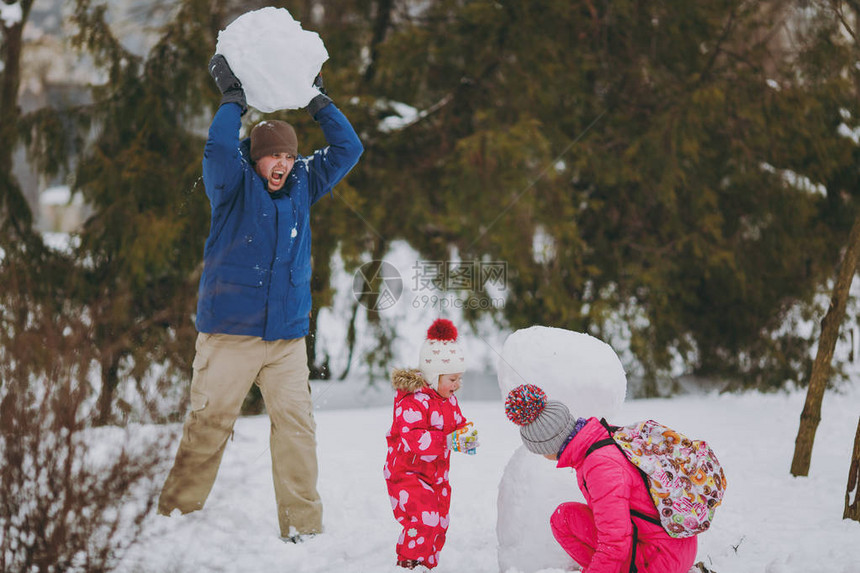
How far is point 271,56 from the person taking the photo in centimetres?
318

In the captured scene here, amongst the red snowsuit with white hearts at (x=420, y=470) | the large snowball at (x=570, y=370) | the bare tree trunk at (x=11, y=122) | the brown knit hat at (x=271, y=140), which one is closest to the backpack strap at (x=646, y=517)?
the large snowball at (x=570, y=370)

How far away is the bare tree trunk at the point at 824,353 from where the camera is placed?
13.2 feet

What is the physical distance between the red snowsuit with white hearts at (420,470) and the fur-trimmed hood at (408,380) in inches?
0.6

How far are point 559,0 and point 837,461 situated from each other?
440 cm

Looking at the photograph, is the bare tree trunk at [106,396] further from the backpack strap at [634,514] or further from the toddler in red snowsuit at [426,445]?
the backpack strap at [634,514]

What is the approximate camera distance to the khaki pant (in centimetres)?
323

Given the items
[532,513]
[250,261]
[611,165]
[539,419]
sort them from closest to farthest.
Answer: [539,419], [532,513], [250,261], [611,165]

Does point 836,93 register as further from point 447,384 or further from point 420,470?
point 420,470

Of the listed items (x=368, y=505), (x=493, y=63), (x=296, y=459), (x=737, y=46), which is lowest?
(x=368, y=505)

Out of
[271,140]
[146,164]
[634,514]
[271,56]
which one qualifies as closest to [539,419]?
[634,514]

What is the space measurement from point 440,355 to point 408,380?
0.54 ft

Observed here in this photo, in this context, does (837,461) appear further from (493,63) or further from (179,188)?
(179,188)

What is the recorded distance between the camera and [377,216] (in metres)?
6.97

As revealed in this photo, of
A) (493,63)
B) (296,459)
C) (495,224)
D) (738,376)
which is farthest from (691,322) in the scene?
(296,459)
